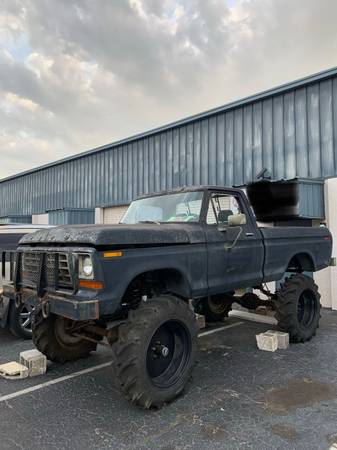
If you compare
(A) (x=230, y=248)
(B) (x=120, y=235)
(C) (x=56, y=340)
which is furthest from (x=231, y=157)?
(B) (x=120, y=235)

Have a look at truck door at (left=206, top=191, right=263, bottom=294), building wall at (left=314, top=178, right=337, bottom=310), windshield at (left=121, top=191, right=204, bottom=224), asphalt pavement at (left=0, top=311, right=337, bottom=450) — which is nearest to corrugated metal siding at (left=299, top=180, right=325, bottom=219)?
building wall at (left=314, top=178, right=337, bottom=310)

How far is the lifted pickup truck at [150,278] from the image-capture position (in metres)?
3.54

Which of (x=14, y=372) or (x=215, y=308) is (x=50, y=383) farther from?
(x=215, y=308)

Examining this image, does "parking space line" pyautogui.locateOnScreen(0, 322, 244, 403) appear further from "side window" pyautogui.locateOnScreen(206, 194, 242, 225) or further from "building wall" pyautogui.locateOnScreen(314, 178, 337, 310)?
"building wall" pyautogui.locateOnScreen(314, 178, 337, 310)

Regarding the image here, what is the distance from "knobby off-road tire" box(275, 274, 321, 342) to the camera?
585 centimetres

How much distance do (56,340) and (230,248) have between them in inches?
106

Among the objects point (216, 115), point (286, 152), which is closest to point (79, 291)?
point (286, 152)

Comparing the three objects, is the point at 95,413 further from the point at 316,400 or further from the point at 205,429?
the point at 316,400

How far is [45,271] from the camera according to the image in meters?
3.96

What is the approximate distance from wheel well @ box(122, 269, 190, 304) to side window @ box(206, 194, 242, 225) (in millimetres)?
933

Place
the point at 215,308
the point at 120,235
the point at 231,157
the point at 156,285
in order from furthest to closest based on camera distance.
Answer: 1. the point at 231,157
2. the point at 215,308
3. the point at 156,285
4. the point at 120,235

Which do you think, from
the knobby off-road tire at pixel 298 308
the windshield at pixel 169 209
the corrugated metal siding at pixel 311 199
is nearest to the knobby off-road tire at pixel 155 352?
the windshield at pixel 169 209

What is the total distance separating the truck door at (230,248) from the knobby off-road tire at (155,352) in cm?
76

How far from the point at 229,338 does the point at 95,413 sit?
3337 mm
